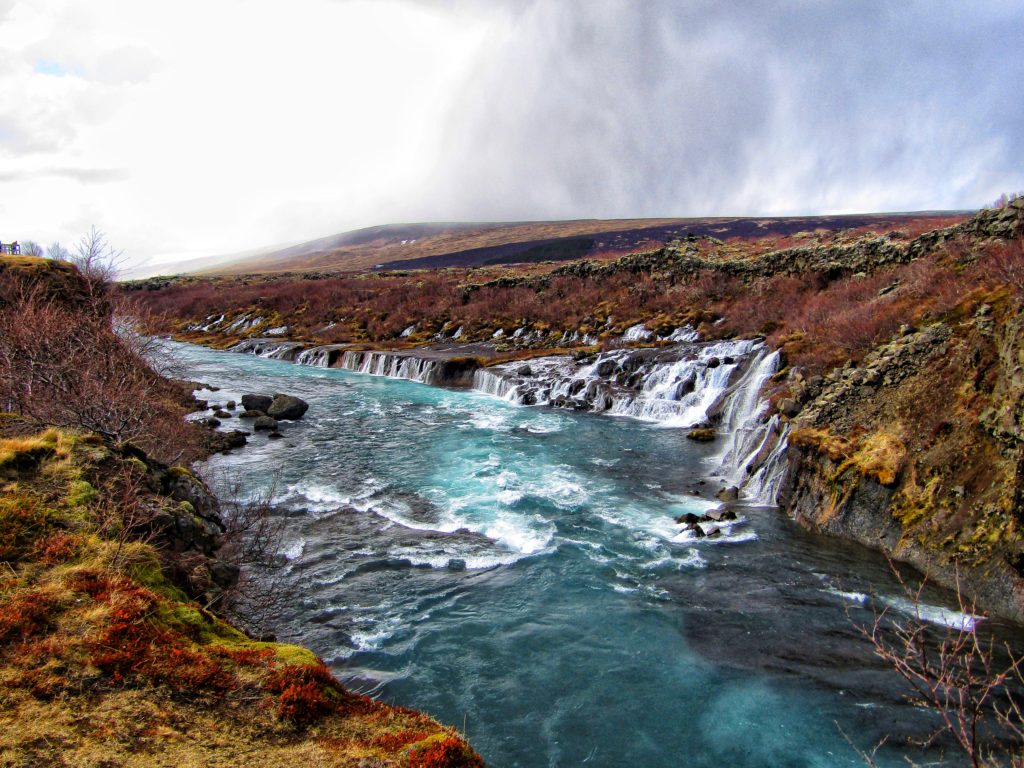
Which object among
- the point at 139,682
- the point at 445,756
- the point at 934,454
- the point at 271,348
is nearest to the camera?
the point at 445,756

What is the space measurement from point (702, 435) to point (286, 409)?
19399 mm

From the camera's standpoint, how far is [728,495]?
17.5m

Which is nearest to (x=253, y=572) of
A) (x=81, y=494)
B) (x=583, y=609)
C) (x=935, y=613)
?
(x=81, y=494)

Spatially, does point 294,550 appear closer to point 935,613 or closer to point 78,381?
point 78,381

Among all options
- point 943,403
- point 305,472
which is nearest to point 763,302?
point 943,403

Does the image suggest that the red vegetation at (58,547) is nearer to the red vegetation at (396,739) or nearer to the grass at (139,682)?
the grass at (139,682)

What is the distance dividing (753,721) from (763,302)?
31629mm

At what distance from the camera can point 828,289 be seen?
3375 centimetres

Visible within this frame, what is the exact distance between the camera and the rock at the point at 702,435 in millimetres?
23719

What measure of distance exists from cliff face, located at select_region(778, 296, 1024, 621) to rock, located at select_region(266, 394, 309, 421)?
72.3 ft

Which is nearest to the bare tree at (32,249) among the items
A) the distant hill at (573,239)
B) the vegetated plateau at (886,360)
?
the vegetated plateau at (886,360)

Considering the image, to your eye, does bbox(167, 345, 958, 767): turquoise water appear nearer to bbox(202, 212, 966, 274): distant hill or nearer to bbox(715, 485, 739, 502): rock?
bbox(715, 485, 739, 502): rock

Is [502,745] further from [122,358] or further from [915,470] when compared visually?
[122,358]

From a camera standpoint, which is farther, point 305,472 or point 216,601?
point 305,472
